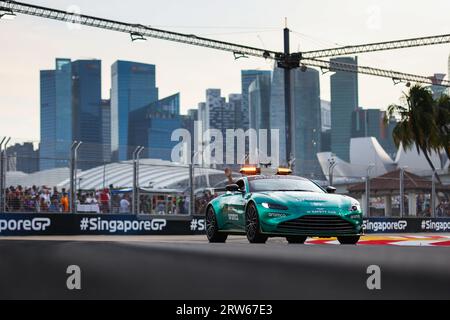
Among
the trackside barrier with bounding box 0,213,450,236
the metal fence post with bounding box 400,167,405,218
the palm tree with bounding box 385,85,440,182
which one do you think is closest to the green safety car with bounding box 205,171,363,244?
the trackside barrier with bounding box 0,213,450,236

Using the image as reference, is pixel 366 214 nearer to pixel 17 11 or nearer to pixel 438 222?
pixel 438 222

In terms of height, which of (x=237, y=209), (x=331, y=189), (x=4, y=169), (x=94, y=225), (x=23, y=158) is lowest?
(x=94, y=225)

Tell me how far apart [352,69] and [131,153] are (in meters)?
40.8

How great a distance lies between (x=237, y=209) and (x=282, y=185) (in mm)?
770

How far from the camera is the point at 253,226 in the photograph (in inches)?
450

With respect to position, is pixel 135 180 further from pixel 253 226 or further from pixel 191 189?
pixel 253 226

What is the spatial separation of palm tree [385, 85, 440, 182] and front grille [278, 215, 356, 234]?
53.5 meters

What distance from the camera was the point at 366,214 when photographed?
2881 centimetres

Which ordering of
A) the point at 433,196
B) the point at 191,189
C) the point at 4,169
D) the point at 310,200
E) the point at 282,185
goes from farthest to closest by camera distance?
the point at 433,196 < the point at 191,189 < the point at 4,169 < the point at 282,185 < the point at 310,200

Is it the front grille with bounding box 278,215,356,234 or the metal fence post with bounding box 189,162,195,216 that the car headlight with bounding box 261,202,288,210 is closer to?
the front grille with bounding box 278,215,356,234

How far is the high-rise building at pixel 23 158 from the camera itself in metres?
20.3

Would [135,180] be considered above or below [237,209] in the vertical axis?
above

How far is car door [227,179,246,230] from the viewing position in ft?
39.5

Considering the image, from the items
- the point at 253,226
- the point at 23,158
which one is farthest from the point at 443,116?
the point at 253,226
